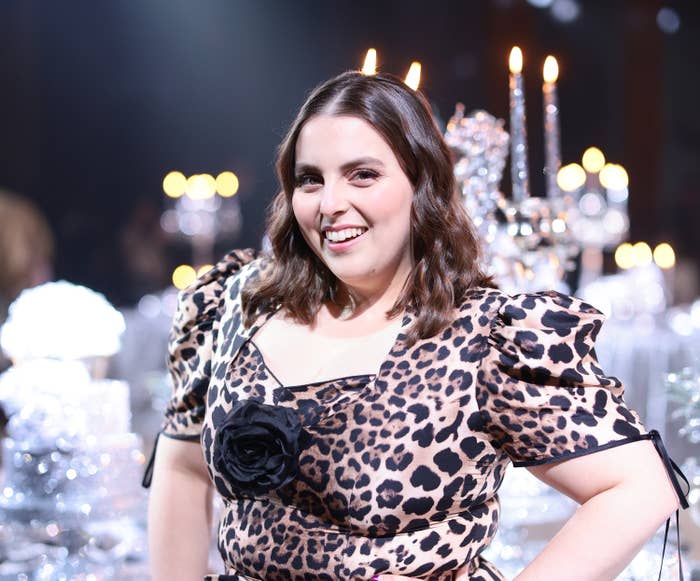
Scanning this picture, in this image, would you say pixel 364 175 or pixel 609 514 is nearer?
pixel 609 514

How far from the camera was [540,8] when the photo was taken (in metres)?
8.66

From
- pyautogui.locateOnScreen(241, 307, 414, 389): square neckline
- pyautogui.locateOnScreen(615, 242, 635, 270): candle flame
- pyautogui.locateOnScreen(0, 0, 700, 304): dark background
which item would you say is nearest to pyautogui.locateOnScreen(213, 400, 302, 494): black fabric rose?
pyautogui.locateOnScreen(241, 307, 414, 389): square neckline

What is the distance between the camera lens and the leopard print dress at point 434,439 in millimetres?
1482

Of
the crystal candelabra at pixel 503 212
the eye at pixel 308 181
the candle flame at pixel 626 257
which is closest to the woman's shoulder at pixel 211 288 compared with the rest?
the eye at pixel 308 181

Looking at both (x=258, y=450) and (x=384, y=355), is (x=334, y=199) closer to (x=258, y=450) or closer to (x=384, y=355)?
(x=384, y=355)

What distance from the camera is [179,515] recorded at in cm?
187

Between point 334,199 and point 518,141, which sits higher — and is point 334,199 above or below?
below

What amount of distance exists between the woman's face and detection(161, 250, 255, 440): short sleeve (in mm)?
308

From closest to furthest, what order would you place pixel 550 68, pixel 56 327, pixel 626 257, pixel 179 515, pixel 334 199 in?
pixel 334 199 < pixel 179 515 < pixel 550 68 < pixel 56 327 < pixel 626 257

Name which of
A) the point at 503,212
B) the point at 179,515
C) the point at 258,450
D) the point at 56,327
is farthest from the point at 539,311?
the point at 56,327

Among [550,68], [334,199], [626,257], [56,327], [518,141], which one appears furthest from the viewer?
[626,257]

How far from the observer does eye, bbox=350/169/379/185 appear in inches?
63.9

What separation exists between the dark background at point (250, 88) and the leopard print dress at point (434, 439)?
20.5ft

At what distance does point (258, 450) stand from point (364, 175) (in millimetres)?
477
